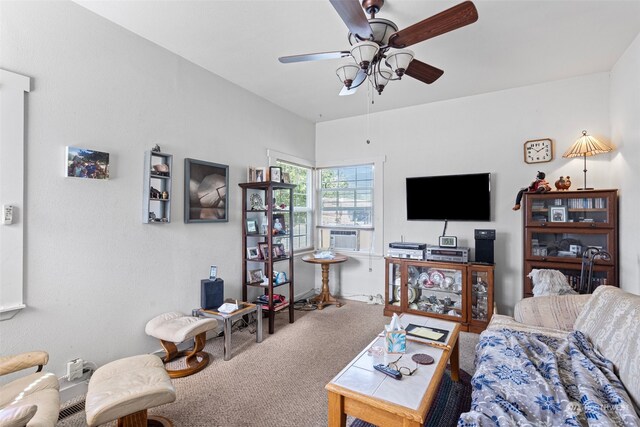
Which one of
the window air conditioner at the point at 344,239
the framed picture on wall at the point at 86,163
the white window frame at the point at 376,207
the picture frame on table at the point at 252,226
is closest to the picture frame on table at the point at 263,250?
the picture frame on table at the point at 252,226

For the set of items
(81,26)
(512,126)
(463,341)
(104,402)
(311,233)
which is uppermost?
(81,26)

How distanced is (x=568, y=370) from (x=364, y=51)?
7.22 feet

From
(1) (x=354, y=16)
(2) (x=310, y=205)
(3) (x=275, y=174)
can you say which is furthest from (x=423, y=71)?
(2) (x=310, y=205)

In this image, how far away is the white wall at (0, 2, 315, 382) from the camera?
6.49ft

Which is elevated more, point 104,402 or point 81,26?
point 81,26

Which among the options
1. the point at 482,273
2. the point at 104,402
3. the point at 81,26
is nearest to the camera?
the point at 104,402

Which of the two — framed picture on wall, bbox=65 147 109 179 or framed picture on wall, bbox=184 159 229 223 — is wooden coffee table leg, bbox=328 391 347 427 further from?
framed picture on wall, bbox=65 147 109 179

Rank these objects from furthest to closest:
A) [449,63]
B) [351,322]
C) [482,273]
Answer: [351,322] < [482,273] < [449,63]

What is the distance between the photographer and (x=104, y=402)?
1499 millimetres

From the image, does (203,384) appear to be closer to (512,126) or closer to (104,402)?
(104,402)

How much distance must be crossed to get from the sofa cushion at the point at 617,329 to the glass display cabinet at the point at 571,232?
101 cm

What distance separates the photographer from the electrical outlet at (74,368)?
210cm

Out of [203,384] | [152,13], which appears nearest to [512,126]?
[152,13]

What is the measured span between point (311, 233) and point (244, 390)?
2.91 metres
